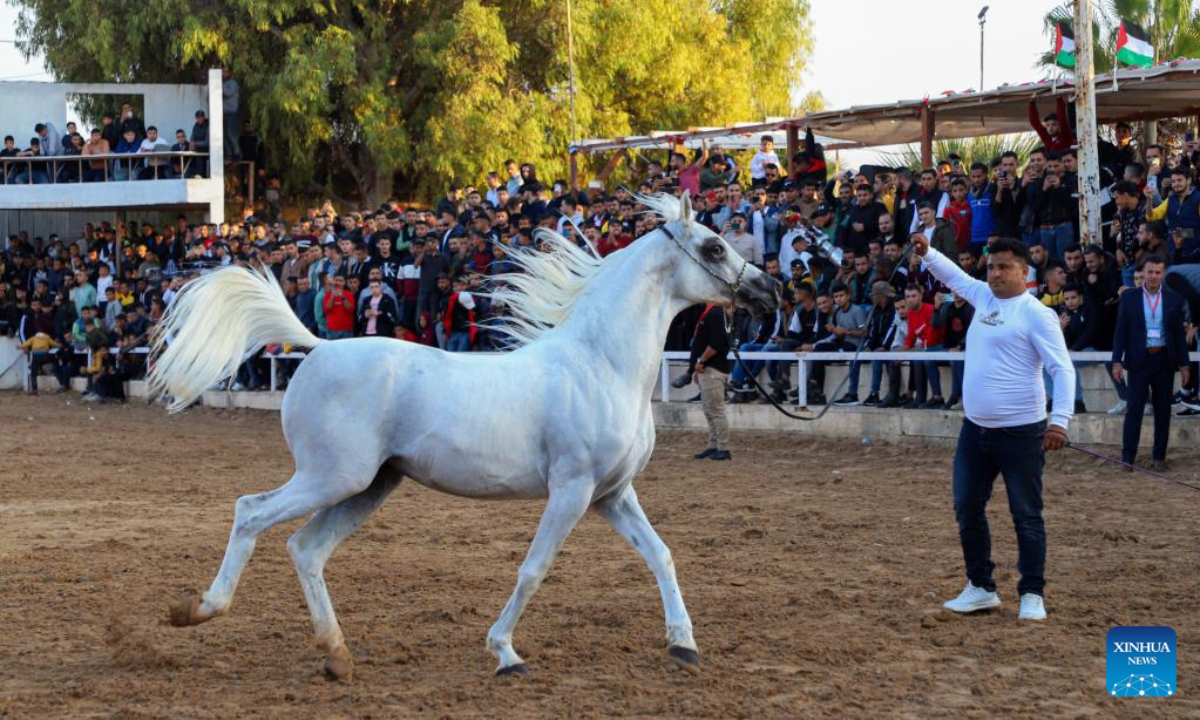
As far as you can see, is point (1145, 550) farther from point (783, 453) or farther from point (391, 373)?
point (783, 453)

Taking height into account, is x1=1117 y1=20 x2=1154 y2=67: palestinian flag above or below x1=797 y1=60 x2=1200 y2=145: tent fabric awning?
above

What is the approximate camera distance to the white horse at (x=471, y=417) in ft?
20.3

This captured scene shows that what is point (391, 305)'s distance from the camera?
64.7 feet

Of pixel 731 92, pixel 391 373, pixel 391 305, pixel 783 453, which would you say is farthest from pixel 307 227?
pixel 391 373

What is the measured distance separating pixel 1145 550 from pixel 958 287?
2.75 m

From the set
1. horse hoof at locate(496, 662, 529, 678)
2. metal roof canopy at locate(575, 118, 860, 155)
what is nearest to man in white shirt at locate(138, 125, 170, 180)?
metal roof canopy at locate(575, 118, 860, 155)

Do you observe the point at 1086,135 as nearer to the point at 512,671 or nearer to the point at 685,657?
the point at 685,657

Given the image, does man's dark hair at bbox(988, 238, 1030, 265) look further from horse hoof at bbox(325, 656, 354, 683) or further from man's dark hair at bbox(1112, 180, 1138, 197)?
man's dark hair at bbox(1112, 180, 1138, 197)

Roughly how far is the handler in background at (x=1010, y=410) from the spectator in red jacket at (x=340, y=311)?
45.9 feet

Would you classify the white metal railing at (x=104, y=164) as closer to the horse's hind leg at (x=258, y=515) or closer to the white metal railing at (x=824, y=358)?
the white metal railing at (x=824, y=358)

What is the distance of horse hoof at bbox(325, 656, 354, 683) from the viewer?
6.03 m

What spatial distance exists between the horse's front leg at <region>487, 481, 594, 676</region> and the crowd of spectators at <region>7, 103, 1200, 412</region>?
266 centimetres

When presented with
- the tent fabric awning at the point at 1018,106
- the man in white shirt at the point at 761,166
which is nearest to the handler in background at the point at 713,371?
the tent fabric awning at the point at 1018,106

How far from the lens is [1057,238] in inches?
585
